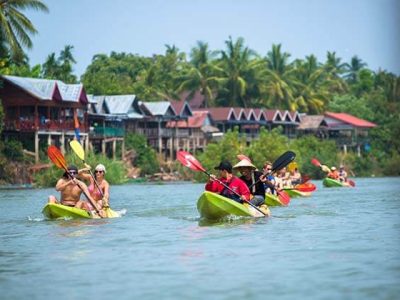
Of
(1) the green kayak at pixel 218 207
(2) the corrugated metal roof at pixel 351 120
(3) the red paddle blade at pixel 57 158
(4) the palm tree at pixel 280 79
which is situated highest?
(4) the palm tree at pixel 280 79

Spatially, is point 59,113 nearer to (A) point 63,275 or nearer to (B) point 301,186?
(B) point 301,186

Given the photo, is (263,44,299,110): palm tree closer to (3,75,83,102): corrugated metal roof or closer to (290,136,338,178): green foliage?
(290,136,338,178): green foliage

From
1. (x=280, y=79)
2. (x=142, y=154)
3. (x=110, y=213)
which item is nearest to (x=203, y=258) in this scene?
(x=110, y=213)

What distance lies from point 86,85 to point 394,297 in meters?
58.6

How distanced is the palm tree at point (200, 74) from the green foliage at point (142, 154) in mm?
11119

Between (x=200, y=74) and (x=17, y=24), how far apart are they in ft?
95.0

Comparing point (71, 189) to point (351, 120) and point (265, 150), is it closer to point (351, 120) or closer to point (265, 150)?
point (265, 150)

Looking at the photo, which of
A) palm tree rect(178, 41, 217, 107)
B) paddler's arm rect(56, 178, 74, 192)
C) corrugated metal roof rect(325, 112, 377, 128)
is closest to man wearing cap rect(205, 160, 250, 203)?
paddler's arm rect(56, 178, 74, 192)

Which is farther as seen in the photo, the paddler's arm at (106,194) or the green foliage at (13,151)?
the green foliage at (13,151)

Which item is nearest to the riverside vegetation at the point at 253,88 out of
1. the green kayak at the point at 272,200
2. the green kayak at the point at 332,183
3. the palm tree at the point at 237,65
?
the palm tree at the point at 237,65

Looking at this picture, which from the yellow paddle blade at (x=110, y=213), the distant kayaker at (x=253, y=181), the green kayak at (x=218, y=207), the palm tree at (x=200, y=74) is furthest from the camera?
the palm tree at (x=200, y=74)

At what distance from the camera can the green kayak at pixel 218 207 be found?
51.7 feet

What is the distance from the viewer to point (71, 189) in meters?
17.1

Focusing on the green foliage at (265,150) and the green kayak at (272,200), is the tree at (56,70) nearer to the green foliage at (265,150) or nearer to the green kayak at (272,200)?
the green foliage at (265,150)
